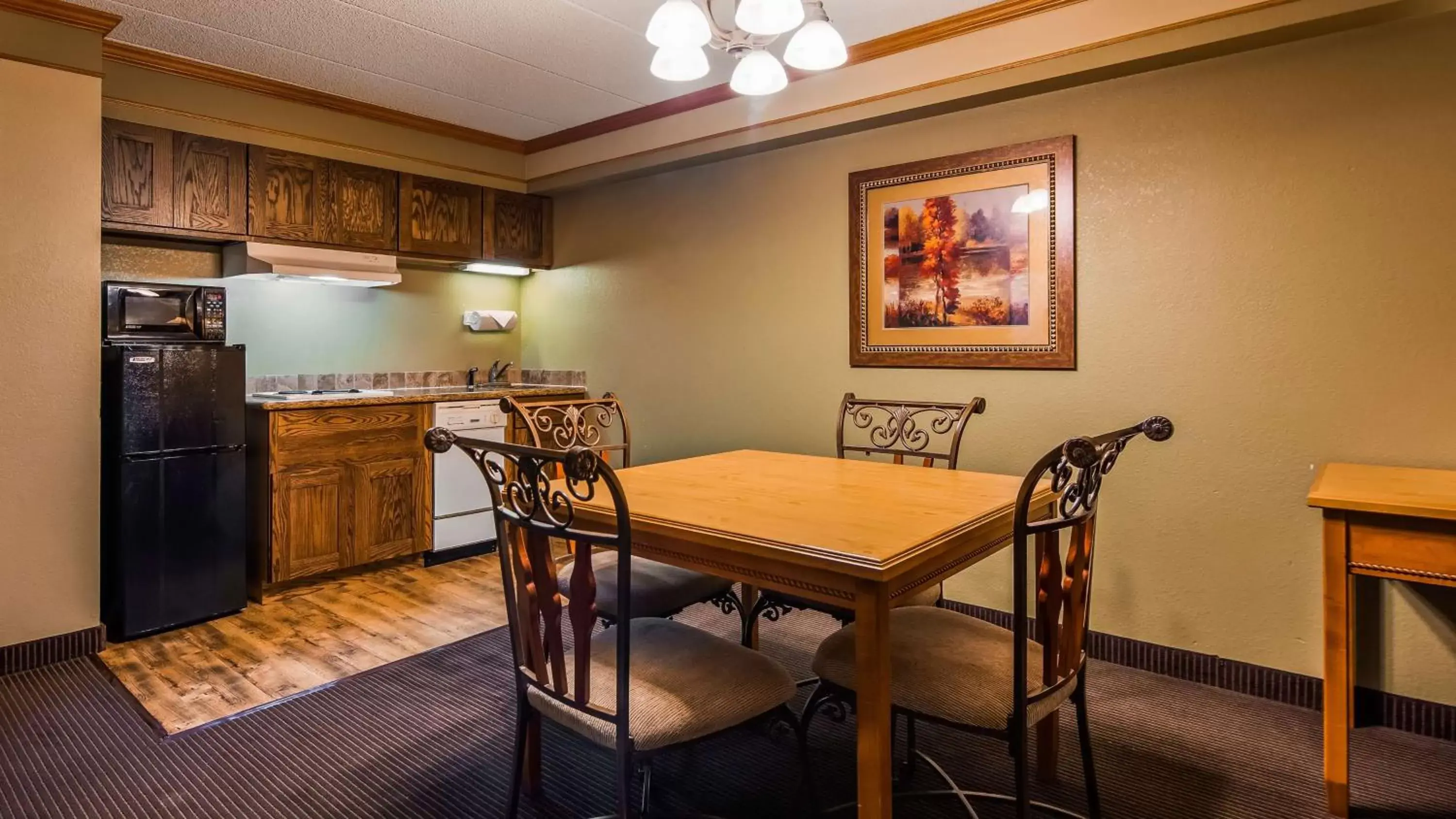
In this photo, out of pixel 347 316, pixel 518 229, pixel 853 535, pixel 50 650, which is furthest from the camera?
pixel 518 229

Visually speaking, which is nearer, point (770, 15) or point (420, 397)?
point (770, 15)

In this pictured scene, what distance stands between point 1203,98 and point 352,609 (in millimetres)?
3838

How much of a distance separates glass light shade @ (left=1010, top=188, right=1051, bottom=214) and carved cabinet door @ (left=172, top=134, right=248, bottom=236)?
3382mm

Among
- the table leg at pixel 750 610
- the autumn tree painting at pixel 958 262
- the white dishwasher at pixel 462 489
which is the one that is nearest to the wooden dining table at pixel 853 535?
the table leg at pixel 750 610

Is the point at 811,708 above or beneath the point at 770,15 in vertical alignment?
beneath

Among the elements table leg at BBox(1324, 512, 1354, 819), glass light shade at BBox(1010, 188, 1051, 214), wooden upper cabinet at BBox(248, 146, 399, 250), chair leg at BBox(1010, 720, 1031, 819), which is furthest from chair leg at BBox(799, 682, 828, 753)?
wooden upper cabinet at BBox(248, 146, 399, 250)

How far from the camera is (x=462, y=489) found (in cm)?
420

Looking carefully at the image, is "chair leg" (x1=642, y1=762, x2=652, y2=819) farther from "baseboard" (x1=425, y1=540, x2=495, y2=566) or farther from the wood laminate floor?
"baseboard" (x1=425, y1=540, x2=495, y2=566)

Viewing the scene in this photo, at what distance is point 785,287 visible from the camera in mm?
3756

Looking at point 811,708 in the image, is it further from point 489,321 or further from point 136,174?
point 489,321

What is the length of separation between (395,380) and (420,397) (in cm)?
65

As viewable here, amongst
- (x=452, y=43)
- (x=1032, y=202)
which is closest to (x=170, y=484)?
(x=452, y=43)

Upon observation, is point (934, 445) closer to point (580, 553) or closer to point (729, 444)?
point (729, 444)

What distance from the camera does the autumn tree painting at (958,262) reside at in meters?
3.02
